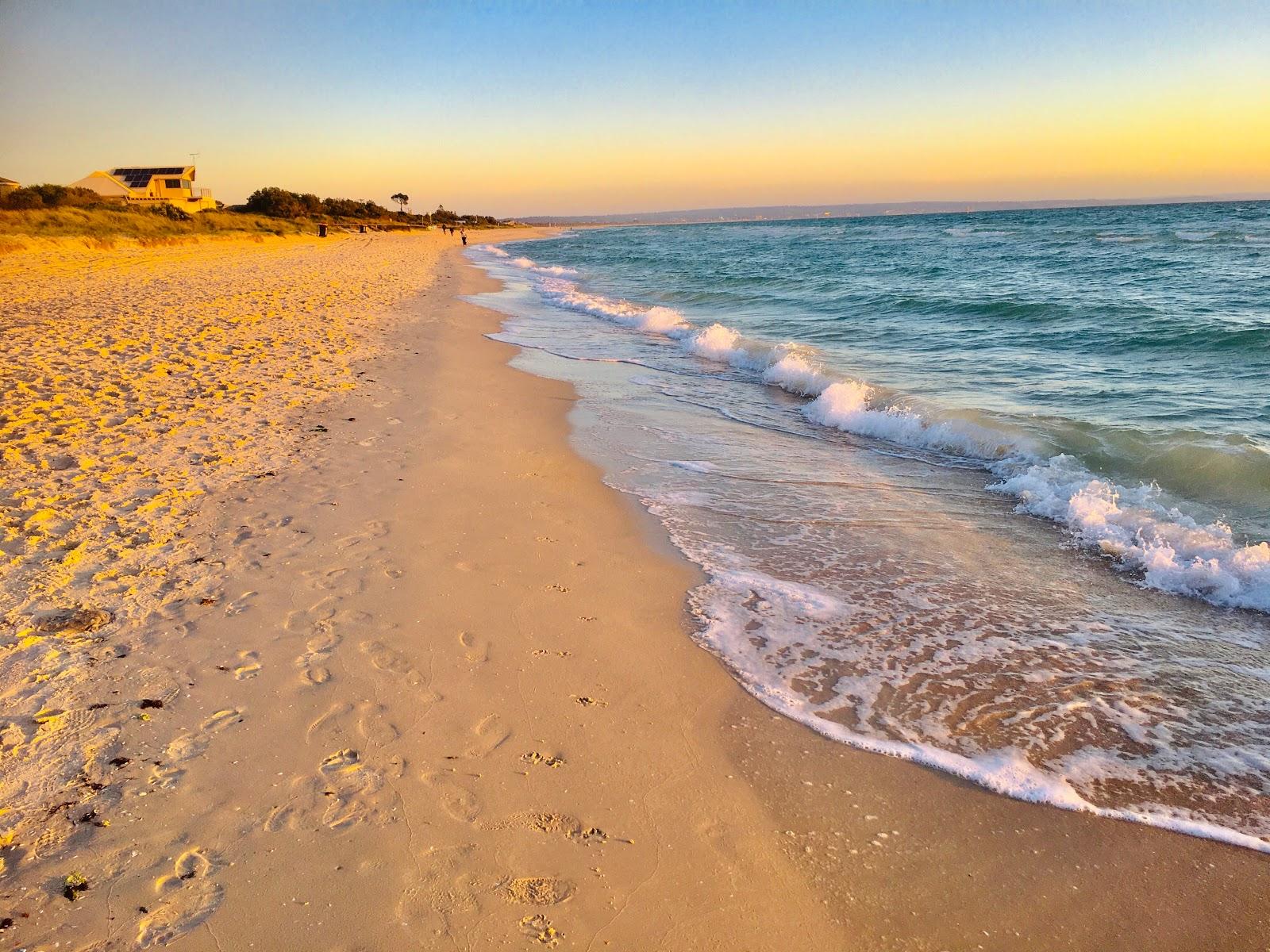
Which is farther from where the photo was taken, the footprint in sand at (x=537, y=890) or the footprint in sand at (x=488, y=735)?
the footprint in sand at (x=488, y=735)

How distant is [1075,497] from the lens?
5.46 m

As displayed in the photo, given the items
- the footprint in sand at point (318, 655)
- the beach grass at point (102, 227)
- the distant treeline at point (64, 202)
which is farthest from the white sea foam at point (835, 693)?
the distant treeline at point (64, 202)

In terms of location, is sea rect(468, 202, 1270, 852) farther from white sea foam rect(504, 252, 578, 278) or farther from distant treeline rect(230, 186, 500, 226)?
distant treeline rect(230, 186, 500, 226)

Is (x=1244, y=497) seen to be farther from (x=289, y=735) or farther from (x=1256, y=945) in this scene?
(x=289, y=735)

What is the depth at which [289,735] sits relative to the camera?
2.82m

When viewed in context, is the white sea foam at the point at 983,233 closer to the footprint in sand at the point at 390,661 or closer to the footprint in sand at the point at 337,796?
the footprint in sand at the point at 390,661

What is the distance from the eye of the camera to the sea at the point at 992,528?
121 inches

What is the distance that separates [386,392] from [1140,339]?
11428mm

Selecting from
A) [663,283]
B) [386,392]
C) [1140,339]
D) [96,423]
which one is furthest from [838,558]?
[663,283]

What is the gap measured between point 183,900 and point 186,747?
2.37 ft

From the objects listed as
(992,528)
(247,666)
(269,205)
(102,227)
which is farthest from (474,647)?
(269,205)

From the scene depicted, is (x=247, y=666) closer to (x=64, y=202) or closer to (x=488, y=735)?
(x=488, y=735)

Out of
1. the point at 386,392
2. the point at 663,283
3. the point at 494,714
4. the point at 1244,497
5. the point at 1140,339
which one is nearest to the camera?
the point at 494,714

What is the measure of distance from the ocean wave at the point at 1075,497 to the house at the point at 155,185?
61795mm
